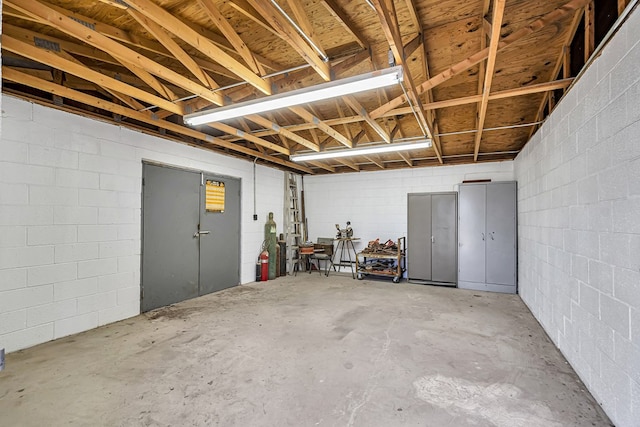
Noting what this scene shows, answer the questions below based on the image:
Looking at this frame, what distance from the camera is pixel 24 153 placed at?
318 cm

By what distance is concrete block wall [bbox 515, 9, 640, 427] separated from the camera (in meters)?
1.95

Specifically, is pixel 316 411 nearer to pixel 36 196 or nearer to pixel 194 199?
pixel 36 196

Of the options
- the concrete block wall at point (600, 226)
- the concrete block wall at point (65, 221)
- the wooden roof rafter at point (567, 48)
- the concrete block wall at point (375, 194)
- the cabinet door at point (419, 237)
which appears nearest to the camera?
the concrete block wall at point (600, 226)

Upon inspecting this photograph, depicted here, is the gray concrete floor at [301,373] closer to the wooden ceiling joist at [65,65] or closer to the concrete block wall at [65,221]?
the concrete block wall at [65,221]

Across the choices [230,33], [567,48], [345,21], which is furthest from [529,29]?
[230,33]

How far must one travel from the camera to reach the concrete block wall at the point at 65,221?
310cm

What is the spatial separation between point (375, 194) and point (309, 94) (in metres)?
4.74

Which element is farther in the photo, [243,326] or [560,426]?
[243,326]

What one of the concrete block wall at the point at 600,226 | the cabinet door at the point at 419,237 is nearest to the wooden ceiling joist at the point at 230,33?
the concrete block wall at the point at 600,226

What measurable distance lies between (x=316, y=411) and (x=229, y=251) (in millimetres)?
3947

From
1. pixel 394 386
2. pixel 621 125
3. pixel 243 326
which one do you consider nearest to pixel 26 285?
pixel 243 326

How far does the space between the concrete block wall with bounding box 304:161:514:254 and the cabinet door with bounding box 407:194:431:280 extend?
0.64m

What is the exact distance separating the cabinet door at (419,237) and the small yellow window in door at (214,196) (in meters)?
3.55

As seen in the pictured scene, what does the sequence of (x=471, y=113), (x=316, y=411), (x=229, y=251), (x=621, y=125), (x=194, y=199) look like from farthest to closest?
(x=229, y=251), (x=194, y=199), (x=471, y=113), (x=316, y=411), (x=621, y=125)
